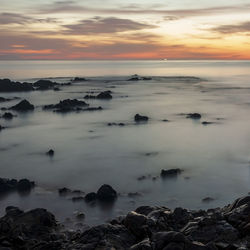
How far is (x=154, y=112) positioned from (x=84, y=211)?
37668 millimetres

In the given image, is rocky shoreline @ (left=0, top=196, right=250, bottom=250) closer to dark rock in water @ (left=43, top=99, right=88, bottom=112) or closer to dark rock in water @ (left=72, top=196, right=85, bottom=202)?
dark rock in water @ (left=72, top=196, right=85, bottom=202)

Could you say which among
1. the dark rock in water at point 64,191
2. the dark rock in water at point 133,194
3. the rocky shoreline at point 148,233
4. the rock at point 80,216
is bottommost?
the rock at point 80,216

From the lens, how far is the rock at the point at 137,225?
13.4 meters

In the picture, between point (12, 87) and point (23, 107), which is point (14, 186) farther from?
point (12, 87)

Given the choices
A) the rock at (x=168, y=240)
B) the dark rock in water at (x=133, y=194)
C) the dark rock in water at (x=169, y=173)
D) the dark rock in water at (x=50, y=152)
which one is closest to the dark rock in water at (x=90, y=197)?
the dark rock in water at (x=133, y=194)

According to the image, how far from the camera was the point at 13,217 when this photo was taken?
16.3m

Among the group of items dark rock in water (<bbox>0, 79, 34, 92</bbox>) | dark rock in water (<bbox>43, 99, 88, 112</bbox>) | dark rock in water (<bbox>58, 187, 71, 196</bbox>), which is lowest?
dark rock in water (<bbox>58, 187, 71, 196</bbox>)

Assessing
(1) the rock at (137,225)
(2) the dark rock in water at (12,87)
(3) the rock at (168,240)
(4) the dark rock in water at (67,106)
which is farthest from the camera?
(2) the dark rock in water at (12,87)

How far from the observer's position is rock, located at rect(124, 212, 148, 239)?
13.4 meters

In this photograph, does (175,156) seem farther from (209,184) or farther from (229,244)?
(229,244)

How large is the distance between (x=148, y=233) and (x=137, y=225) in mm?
553

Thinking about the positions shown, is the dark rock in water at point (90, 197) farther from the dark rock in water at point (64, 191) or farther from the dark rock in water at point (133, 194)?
the dark rock in water at point (133, 194)

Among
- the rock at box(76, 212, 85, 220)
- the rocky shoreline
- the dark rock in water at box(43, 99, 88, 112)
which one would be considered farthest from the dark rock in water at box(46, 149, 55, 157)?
the dark rock in water at box(43, 99, 88, 112)

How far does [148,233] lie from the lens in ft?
43.9
